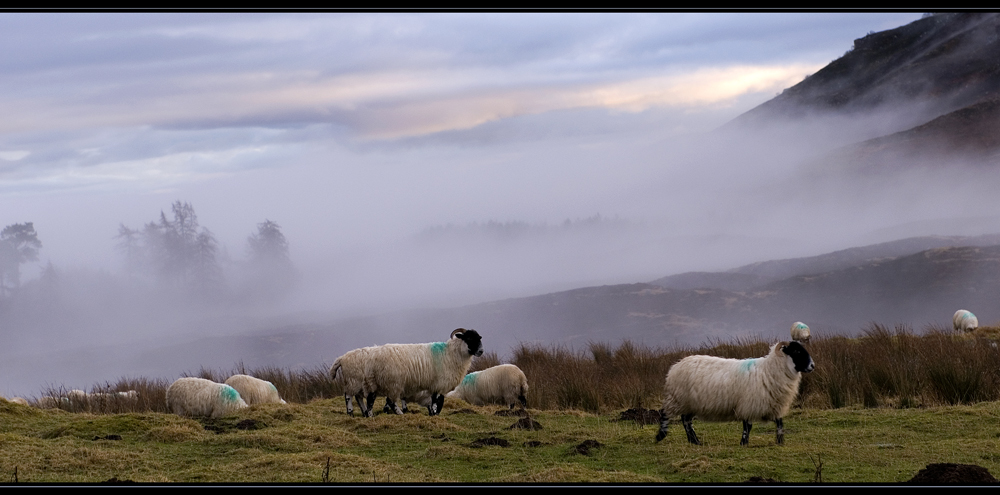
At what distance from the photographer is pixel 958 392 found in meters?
13.9

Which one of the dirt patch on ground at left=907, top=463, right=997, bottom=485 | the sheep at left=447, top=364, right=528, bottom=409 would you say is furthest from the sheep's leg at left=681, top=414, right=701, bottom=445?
the sheep at left=447, top=364, right=528, bottom=409

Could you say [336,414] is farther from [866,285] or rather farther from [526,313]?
[526,313]

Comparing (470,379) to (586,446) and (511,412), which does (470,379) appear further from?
(586,446)

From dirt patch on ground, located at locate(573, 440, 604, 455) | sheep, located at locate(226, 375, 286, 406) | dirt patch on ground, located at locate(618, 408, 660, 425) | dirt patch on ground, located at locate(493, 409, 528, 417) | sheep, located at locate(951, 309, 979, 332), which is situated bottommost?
sheep, located at locate(951, 309, 979, 332)

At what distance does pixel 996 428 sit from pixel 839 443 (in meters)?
2.43

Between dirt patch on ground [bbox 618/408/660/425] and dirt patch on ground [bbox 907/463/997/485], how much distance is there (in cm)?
523

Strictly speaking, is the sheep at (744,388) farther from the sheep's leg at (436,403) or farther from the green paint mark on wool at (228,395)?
the green paint mark on wool at (228,395)

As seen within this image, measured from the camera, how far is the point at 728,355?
20.8 m

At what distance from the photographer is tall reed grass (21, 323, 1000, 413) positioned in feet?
46.6

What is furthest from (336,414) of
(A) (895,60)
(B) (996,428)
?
(A) (895,60)

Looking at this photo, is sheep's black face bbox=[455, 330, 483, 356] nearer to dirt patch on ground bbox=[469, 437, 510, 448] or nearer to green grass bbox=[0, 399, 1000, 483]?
green grass bbox=[0, 399, 1000, 483]

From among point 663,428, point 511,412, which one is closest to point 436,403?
point 511,412

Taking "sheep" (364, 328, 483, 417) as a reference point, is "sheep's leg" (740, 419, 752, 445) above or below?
below
